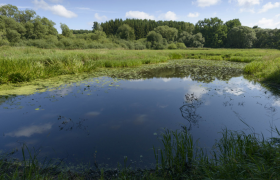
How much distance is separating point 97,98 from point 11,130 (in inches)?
109

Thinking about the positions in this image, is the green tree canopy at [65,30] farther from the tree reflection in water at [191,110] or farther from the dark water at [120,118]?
the tree reflection in water at [191,110]

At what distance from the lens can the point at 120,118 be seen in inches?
167

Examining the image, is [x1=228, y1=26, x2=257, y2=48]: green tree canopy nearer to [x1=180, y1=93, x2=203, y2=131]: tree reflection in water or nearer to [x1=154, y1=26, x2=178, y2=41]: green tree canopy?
[x1=154, y1=26, x2=178, y2=41]: green tree canopy

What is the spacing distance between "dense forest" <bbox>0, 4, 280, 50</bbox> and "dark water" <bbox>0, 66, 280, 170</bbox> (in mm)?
27271

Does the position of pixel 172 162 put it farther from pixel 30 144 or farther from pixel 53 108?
pixel 53 108

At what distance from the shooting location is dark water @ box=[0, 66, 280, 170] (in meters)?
2.94

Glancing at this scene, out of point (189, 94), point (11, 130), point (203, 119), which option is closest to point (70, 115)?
point (11, 130)

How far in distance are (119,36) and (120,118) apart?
2105 inches

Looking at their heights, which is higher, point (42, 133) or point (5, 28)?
point (5, 28)

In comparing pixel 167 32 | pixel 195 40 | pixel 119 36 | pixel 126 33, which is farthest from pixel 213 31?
pixel 119 36

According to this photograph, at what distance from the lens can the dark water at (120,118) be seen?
2.94 meters

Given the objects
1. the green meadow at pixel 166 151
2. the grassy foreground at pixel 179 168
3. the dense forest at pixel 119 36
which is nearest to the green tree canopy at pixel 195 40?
the dense forest at pixel 119 36

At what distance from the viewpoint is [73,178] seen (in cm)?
218

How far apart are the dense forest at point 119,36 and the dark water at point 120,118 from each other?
27271 mm
